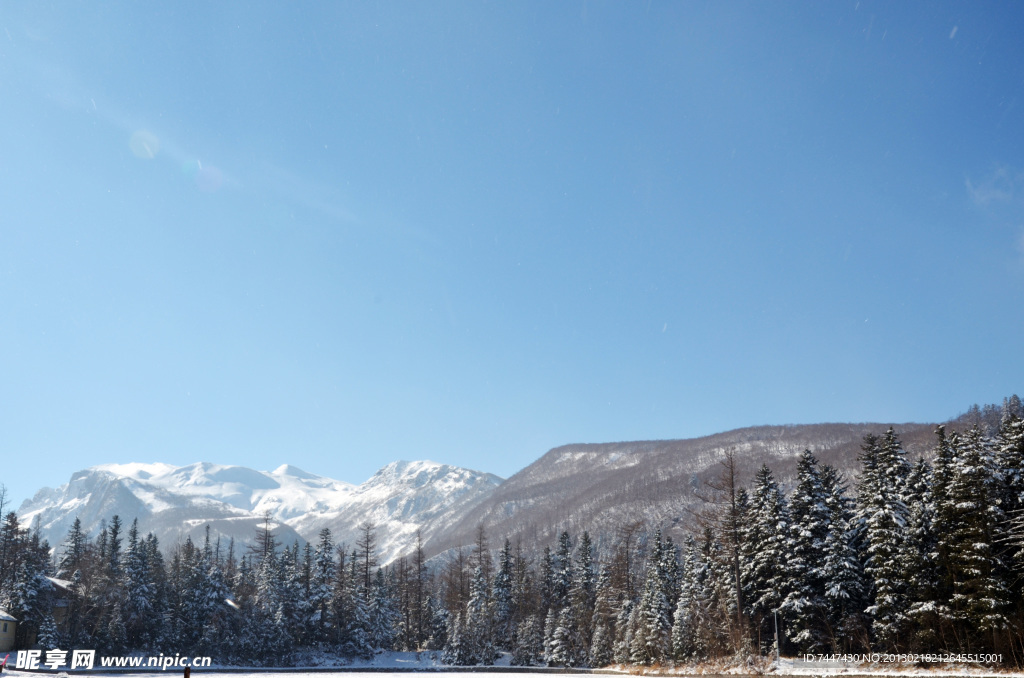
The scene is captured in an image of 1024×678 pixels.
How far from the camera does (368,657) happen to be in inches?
3204

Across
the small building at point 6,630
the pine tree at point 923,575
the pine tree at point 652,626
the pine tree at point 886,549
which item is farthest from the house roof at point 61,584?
the pine tree at point 923,575

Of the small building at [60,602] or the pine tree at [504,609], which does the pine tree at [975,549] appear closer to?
the pine tree at [504,609]

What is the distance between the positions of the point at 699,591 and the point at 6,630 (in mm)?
58988

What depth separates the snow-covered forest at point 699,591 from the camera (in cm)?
3859

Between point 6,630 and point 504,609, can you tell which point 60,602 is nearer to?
point 6,630

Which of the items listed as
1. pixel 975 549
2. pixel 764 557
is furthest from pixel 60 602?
pixel 975 549

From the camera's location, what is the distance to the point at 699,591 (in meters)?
59.8

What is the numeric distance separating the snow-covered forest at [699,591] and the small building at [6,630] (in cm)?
148

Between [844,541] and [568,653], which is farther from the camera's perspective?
[568,653]

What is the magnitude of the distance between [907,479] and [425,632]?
77705 mm

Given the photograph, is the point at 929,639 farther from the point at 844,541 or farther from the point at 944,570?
the point at 844,541

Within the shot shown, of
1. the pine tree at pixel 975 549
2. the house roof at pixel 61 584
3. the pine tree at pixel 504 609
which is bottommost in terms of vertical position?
the pine tree at pixel 504 609

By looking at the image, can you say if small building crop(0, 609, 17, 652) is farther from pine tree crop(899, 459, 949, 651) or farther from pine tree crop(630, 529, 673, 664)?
pine tree crop(899, 459, 949, 651)

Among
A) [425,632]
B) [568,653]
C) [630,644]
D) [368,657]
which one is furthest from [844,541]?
[425,632]
